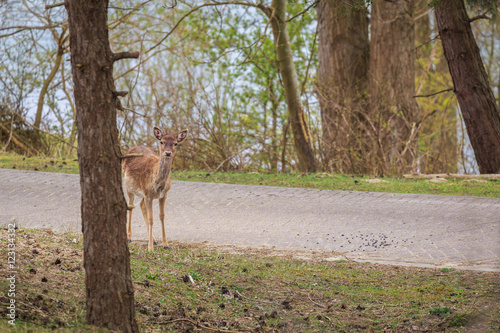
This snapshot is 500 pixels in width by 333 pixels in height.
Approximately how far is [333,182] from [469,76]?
13.7 ft

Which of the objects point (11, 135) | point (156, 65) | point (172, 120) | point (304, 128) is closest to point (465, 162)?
point (304, 128)

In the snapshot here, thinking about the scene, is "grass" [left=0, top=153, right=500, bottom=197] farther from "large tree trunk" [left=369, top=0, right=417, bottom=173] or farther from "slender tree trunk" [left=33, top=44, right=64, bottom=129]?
"large tree trunk" [left=369, top=0, right=417, bottom=173]

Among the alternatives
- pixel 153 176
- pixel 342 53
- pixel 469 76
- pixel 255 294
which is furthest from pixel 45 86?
pixel 255 294

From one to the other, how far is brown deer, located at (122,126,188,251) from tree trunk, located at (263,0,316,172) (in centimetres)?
830

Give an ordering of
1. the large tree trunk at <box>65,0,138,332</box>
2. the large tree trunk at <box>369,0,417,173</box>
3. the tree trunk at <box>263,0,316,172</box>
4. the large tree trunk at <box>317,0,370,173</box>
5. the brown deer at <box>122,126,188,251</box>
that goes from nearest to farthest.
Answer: the large tree trunk at <box>65,0,138,332</box> < the brown deer at <box>122,126,188,251</box> < the tree trunk at <box>263,0,316,172</box> < the large tree trunk at <box>369,0,417,173</box> < the large tree trunk at <box>317,0,370,173</box>

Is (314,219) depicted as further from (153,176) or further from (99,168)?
(99,168)

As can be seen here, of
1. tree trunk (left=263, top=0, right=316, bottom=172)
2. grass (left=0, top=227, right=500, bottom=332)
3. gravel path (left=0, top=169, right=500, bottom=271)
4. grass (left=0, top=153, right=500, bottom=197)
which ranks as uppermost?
tree trunk (left=263, top=0, right=316, bottom=172)

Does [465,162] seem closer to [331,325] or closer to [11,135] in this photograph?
[331,325]

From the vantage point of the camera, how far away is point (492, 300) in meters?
6.20

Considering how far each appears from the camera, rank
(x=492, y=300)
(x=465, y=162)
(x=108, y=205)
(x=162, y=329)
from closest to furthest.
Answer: (x=108, y=205), (x=162, y=329), (x=492, y=300), (x=465, y=162)

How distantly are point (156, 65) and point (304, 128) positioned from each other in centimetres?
651

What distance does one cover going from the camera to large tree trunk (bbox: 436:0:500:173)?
13.7 m

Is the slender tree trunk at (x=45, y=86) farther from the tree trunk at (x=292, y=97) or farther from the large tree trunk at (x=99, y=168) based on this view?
the large tree trunk at (x=99, y=168)

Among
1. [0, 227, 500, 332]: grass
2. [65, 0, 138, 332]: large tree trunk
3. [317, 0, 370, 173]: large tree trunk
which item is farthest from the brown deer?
[317, 0, 370, 173]: large tree trunk
